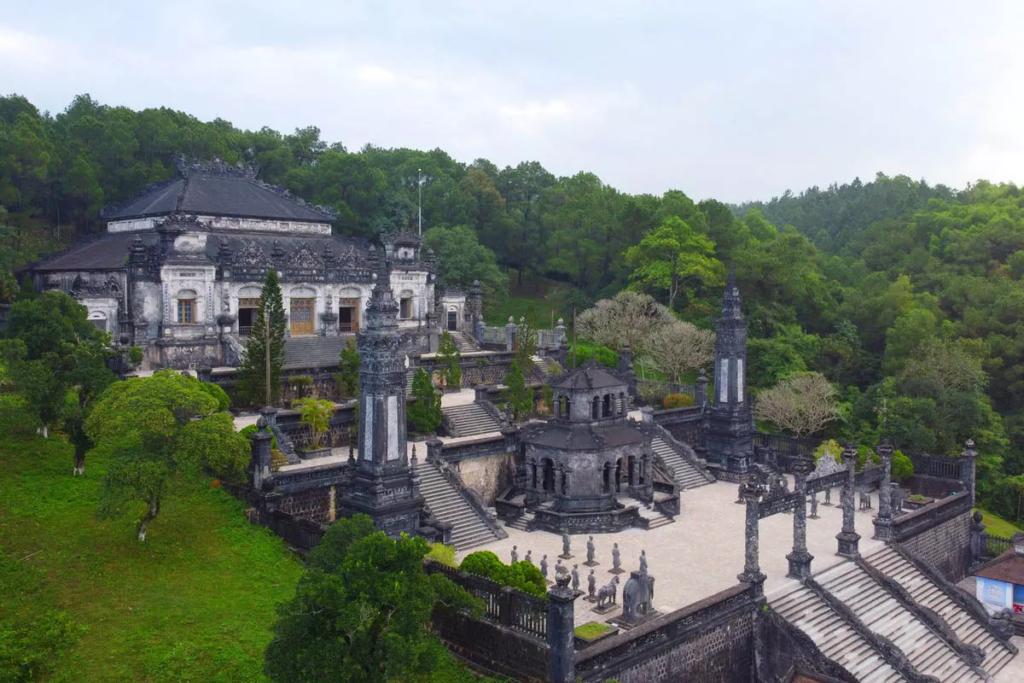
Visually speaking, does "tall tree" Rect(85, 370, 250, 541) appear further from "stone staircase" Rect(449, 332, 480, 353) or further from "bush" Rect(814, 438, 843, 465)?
"stone staircase" Rect(449, 332, 480, 353)

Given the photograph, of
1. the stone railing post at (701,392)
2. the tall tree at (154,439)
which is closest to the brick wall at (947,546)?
the stone railing post at (701,392)

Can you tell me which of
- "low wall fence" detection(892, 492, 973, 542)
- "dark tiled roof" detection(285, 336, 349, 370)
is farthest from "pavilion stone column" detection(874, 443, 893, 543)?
"dark tiled roof" detection(285, 336, 349, 370)

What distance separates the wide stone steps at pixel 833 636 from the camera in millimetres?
19672

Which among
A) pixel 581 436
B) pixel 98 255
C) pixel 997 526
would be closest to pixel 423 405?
pixel 581 436

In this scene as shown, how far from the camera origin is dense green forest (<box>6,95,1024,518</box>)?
3769 cm

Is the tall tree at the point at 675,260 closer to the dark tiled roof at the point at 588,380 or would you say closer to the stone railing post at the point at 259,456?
the dark tiled roof at the point at 588,380

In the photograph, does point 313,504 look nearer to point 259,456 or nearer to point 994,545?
point 259,456

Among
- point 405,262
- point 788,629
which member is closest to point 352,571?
point 788,629

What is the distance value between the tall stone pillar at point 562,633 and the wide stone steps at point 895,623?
30.8 ft

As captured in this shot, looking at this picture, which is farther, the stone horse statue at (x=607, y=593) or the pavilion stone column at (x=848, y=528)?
the pavilion stone column at (x=848, y=528)

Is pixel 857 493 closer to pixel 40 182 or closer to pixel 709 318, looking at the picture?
pixel 709 318

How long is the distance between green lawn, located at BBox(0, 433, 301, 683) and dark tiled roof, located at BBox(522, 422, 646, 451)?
33.0ft

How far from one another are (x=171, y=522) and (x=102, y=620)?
447 centimetres

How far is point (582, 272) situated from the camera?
6044 centimetres
